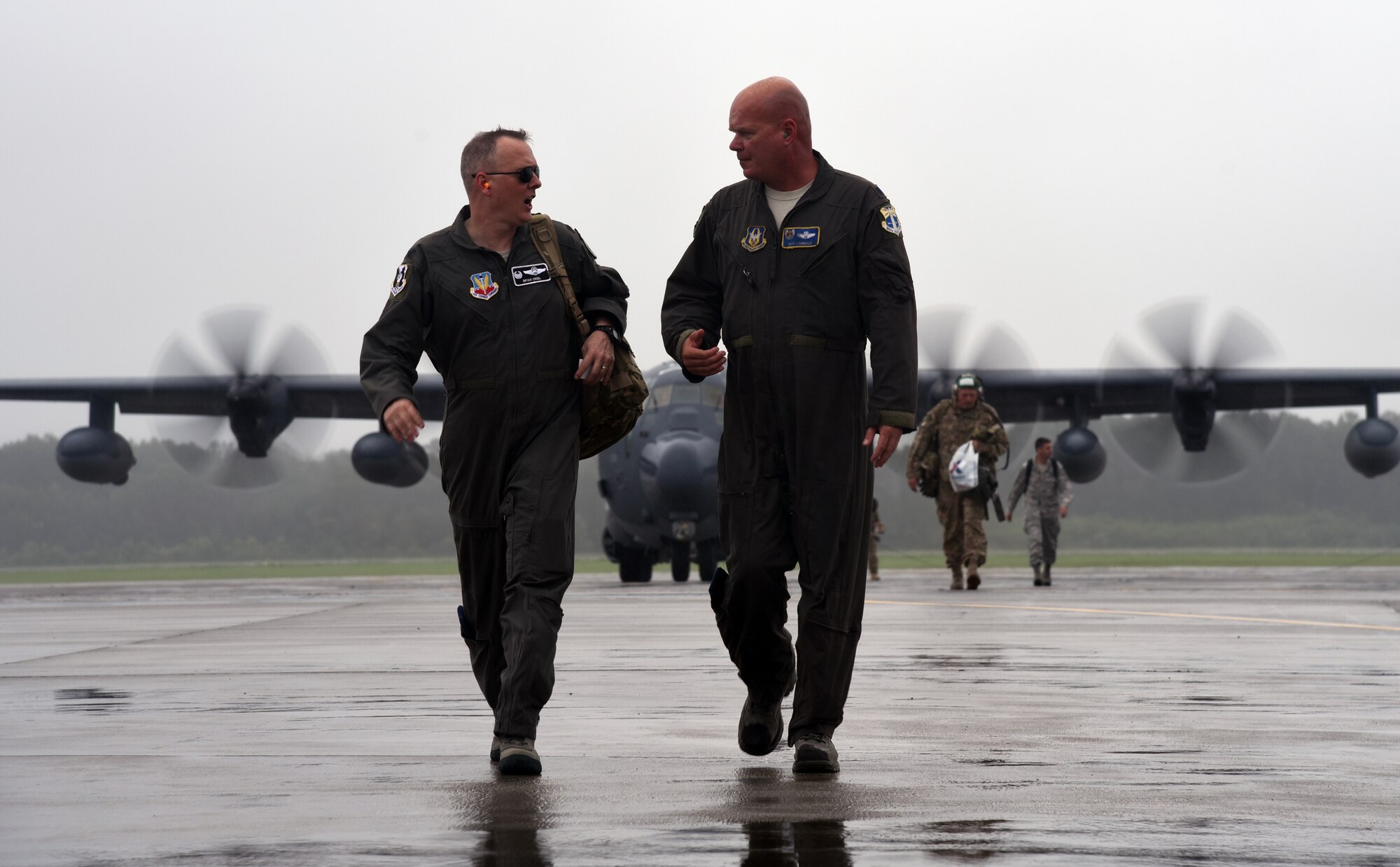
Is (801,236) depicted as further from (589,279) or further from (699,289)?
(589,279)

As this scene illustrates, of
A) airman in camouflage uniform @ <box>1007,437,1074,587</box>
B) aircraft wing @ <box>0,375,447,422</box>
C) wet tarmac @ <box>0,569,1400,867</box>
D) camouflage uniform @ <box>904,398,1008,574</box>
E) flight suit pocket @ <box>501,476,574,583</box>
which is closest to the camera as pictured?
wet tarmac @ <box>0,569,1400,867</box>

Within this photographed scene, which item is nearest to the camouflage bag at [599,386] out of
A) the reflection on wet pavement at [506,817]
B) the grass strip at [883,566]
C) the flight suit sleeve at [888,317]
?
the flight suit sleeve at [888,317]

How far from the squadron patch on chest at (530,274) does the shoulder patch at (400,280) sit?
304 millimetres

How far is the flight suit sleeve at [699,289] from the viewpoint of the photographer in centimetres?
509

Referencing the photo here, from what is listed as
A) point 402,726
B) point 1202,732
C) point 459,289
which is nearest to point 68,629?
point 402,726

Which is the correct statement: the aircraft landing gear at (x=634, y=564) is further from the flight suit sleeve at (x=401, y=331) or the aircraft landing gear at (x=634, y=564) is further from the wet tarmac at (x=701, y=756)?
the flight suit sleeve at (x=401, y=331)

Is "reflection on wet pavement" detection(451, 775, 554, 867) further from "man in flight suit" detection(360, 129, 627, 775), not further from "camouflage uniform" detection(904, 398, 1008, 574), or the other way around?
"camouflage uniform" detection(904, 398, 1008, 574)

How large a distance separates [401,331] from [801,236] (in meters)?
1.18

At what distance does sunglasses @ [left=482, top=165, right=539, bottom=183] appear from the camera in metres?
5.02

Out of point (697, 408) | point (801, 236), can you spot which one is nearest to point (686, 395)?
point (697, 408)

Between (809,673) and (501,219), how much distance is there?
5.22 feet

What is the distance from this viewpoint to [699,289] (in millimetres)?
5137

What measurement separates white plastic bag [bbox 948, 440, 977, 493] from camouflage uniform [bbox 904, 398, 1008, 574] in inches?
8.7

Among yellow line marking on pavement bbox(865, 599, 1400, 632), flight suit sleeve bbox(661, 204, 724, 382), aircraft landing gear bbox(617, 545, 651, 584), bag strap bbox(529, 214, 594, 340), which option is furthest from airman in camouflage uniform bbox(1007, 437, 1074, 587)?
bag strap bbox(529, 214, 594, 340)
